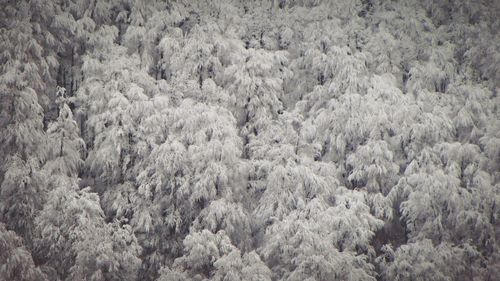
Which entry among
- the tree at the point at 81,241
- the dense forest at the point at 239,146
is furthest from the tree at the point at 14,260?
the tree at the point at 81,241

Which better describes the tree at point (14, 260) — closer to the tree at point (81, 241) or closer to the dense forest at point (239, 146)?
the dense forest at point (239, 146)

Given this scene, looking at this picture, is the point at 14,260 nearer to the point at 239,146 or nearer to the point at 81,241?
the point at 81,241

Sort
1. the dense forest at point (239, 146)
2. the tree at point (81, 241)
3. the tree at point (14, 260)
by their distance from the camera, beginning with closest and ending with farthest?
the tree at point (14, 260) < the tree at point (81, 241) < the dense forest at point (239, 146)

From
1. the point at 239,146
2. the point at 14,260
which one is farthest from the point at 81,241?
the point at 239,146

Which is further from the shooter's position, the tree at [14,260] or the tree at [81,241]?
the tree at [81,241]

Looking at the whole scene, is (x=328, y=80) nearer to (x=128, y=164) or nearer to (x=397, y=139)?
(x=397, y=139)

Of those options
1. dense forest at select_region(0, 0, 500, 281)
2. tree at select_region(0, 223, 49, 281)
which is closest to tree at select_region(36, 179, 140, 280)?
dense forest at select_region(0, 0, 500, 281)

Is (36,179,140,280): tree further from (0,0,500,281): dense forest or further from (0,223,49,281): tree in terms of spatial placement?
(0,223,49,281): tree

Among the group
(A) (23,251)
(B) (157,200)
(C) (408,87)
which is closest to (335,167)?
(C) (408,87)
